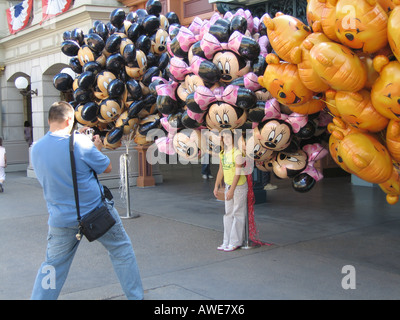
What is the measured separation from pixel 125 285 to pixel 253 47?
254cm

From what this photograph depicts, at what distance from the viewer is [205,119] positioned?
16.9ft

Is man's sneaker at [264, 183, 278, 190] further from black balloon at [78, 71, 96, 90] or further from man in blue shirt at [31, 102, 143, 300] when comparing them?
man in blue shirt at [31, 102, 143, 300]

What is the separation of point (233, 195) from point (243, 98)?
158cm

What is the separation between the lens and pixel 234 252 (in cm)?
591

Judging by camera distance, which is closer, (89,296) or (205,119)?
(89,296)

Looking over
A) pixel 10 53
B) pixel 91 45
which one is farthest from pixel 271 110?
pixel 10 53

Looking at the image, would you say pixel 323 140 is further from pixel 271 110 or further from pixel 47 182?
pixel 47 182

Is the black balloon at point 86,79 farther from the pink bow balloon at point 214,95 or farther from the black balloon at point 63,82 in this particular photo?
the pink bow balloon at point 214,95

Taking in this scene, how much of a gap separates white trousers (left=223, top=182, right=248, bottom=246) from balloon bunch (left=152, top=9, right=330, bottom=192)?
69 centimetres

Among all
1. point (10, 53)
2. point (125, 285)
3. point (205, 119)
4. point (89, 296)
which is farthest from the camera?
point (10, 53)

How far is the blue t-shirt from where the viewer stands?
12.5ft

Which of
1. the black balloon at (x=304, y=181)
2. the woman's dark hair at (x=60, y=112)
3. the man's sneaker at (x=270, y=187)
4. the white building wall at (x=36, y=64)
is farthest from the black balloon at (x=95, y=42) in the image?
the white building wall at (x=36, y=64)

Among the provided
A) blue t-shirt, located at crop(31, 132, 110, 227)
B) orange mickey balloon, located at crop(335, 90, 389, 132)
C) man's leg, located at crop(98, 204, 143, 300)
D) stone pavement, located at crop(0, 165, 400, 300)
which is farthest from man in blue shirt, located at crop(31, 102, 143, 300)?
orange mickey balloon, located at crop(335, 90, 389, 132)

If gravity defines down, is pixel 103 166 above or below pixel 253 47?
below
